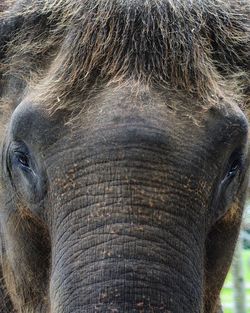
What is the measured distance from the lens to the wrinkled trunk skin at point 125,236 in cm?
464

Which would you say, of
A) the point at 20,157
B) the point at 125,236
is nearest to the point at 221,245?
the point at 125,236

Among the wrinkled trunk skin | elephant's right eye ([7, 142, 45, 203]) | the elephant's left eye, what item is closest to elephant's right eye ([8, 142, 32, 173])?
elephant's right eye ([7, 142, 45, 203])

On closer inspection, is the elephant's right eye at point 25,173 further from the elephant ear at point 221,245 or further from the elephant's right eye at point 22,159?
the elephant ear at point 221,245

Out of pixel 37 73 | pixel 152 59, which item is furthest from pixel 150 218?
pixel 37 73

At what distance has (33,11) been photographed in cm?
576

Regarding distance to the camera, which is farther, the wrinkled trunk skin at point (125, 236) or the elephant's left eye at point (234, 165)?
the elephant's left eye at point (234, 165)

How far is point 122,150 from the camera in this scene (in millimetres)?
4867

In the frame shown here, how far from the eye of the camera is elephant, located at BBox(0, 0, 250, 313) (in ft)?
15.6

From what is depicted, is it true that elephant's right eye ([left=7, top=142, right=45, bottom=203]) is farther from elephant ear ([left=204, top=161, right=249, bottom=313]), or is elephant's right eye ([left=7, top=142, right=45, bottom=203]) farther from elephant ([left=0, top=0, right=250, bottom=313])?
elephant ear ([left=204, top=161, right=249, bottom=313])

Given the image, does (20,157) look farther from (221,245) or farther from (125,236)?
(221,245)

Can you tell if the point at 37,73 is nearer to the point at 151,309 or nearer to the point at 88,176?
the point at 88,176

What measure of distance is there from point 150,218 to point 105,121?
54cm

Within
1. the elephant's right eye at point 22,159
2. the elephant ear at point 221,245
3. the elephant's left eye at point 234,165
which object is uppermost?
the elephant's right eye at point 22,159

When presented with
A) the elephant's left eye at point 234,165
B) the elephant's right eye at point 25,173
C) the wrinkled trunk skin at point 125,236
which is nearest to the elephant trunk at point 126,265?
the wrinkled trunk skin at point 125,236
